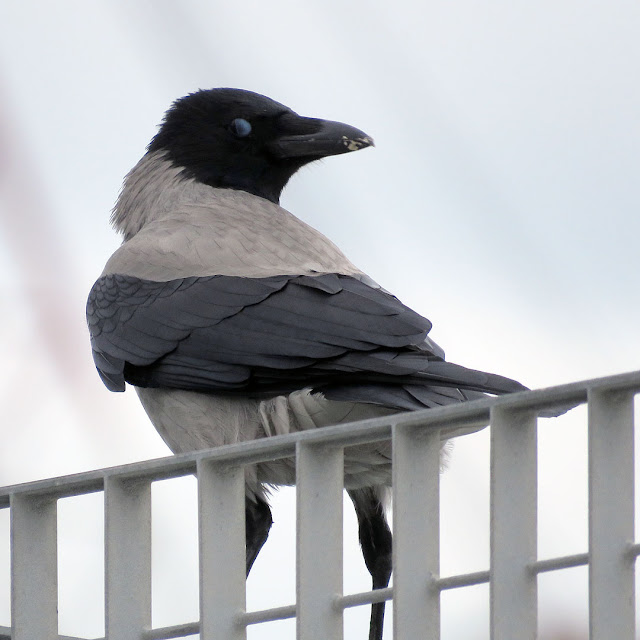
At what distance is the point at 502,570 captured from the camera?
7.76ft

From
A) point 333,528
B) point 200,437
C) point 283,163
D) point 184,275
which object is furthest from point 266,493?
point 333,528

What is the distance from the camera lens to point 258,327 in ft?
14.1

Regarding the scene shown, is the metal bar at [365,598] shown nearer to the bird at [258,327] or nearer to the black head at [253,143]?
the bird at [258,327]

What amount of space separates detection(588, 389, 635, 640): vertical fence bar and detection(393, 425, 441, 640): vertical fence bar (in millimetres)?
397

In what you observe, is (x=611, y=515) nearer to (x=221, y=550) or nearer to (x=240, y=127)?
(x=221, y=550)

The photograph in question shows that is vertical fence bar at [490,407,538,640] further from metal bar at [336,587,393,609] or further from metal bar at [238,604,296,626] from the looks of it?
metal bar at [238,604,296,626]

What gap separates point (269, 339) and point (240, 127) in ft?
6.13

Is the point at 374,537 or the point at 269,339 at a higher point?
the point at 269,339

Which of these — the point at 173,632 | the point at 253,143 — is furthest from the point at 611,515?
the point at 253,143

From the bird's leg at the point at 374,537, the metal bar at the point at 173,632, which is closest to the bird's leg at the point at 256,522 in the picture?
the bird's leg at the point at 374,537

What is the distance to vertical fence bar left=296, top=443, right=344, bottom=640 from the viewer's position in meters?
2.62

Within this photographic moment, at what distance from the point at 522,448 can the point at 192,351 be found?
2181 mm

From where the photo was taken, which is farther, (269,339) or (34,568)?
(269,339)

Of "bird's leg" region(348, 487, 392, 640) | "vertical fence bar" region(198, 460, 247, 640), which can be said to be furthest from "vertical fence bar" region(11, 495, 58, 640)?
"bird's leg" region(348, 487, 392, 640)
